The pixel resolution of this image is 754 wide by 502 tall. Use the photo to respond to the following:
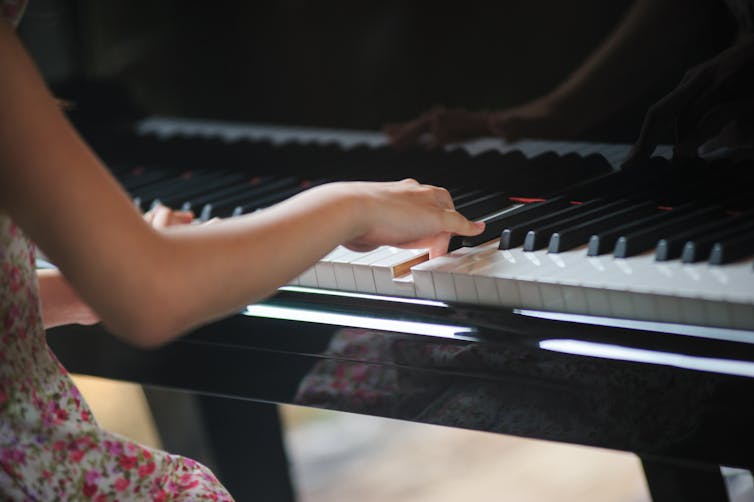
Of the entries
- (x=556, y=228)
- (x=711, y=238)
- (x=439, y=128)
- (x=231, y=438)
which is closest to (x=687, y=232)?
(x=711, y=238)

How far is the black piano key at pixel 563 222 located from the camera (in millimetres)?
1109

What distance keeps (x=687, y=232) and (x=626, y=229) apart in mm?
71

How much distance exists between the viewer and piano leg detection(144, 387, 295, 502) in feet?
6.18

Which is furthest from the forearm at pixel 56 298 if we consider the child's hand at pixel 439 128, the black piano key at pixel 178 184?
the child's hand at pixel 439 128

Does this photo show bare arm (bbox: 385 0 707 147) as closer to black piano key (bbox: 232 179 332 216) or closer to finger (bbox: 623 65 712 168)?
finger (bbox: 623 65 712 168)

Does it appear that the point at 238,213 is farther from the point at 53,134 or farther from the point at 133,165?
the point at 53,134

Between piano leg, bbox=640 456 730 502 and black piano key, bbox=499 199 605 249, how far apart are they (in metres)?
0.35

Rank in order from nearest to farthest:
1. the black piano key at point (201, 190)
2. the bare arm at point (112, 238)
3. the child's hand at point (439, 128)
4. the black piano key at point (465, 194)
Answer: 1. the bare arm at point (112, 238)
2. the black piano key at point (465, 194)
3. the child's hand at point (439, 128)
4. the black piano key at point (201, 190)

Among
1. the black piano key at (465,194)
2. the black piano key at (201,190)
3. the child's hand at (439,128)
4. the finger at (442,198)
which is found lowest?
the black piano key at (201,190)

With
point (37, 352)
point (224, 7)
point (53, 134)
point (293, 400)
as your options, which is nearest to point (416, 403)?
point (293, 400)

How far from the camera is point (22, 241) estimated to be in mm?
1001

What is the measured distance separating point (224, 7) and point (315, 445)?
61.8 inches

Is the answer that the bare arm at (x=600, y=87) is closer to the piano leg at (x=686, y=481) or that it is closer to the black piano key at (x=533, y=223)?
the black piano key at (x=533, y=223)

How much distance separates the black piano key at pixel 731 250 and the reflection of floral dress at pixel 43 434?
1.75 feet
